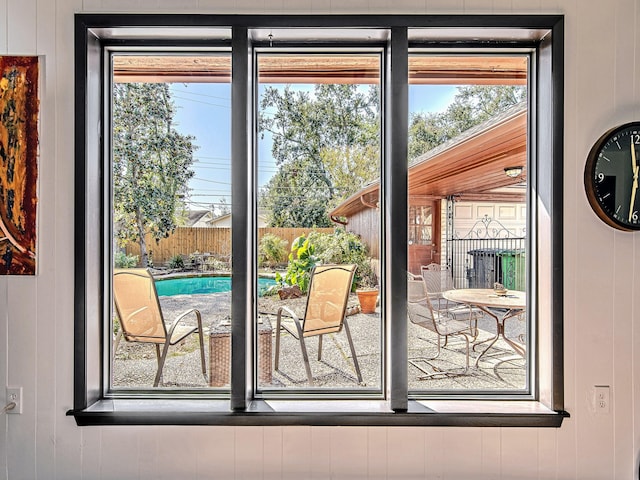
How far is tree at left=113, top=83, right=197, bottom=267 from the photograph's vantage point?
1793mm

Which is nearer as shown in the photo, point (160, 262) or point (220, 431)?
point (220, 431)

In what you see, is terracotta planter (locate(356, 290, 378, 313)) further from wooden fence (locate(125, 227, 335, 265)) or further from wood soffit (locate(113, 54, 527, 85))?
wood soffit (locate(113, 54, 527, 85))

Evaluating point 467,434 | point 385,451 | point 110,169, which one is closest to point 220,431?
point 385,451

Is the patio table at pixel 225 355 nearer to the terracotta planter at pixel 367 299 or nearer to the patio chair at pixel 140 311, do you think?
the patio chair at pixel 140 311

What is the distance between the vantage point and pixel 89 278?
5.53 ft

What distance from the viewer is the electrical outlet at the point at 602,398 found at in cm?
163

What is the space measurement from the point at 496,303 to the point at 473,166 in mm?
680

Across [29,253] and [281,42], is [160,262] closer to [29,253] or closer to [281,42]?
[29,253]

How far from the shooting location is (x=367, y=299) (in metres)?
1.79

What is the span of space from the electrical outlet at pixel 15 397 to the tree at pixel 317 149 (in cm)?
137

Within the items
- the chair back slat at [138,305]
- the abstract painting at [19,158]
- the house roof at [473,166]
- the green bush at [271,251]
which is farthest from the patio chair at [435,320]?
the abstract painting at [19,158]

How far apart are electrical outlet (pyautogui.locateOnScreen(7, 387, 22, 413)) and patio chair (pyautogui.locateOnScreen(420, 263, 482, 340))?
1928mm

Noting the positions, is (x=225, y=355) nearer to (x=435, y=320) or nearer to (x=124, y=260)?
(x=124, y=260)

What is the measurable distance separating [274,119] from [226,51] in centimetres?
41
